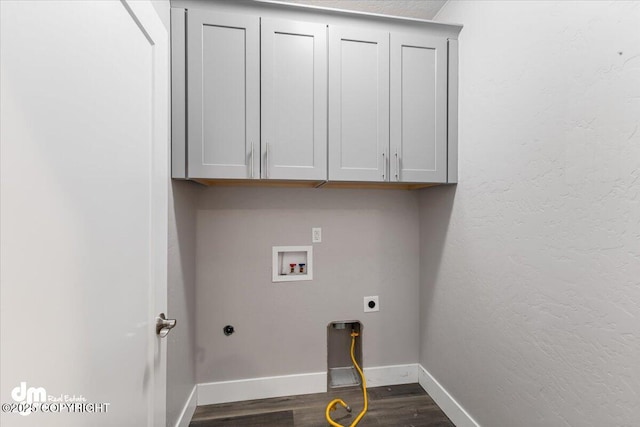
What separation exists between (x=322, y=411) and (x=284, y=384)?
31cm

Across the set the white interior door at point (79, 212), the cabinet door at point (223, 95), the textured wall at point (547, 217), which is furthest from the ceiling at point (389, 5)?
the white interior door at point (79, 212)

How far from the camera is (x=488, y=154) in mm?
1403

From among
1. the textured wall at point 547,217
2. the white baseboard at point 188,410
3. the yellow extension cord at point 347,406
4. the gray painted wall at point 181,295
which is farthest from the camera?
the yellow extension cord at point 347,406

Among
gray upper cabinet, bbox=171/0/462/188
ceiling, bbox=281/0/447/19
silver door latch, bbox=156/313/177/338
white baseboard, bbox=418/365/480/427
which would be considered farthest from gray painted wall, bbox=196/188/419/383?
ceiling, bbox=281/0/447/19

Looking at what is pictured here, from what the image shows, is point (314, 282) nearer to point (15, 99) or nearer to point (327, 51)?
point (327, 51)

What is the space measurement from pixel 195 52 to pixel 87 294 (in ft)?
4.15

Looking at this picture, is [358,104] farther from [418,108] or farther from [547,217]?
[547,217]

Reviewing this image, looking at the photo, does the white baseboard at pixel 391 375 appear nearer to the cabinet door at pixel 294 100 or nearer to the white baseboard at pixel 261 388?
the white baseboard at pixel 261 388

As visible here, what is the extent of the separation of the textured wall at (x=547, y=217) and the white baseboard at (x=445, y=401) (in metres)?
0.06

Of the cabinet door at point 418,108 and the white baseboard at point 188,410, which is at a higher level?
the cabinet door at point 418,108

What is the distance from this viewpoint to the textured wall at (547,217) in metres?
0.87

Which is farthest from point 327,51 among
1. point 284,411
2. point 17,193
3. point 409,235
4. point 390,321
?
point 284,411

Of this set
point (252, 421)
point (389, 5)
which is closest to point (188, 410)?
point (252, 421)

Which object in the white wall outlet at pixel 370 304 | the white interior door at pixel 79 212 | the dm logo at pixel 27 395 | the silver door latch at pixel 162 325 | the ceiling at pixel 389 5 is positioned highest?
the ceiling at pixel 389 5
